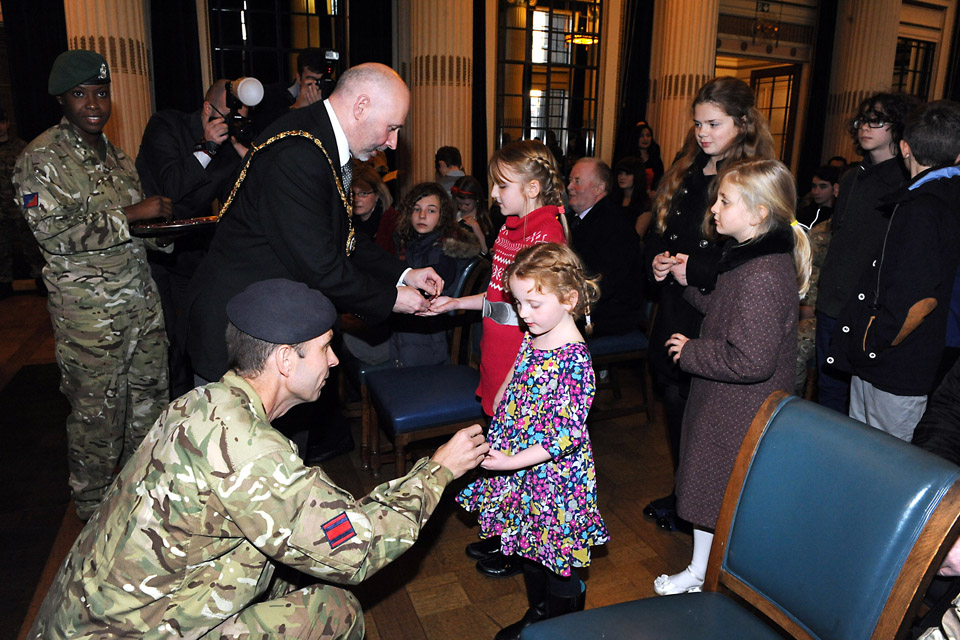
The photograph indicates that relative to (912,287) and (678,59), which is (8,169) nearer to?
(912,287)

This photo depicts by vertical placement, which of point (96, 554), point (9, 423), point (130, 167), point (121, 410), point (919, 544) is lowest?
point (9, 423)

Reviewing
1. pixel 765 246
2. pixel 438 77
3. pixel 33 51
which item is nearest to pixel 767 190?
pixel 765 246

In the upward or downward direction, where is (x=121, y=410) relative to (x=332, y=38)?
downward

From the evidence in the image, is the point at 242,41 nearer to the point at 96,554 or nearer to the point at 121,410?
the point at 121,410

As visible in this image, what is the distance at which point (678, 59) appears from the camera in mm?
7938

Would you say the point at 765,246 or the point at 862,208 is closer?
the point at 765,246

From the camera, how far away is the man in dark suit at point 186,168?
2932 mm

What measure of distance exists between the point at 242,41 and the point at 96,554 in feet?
21.7

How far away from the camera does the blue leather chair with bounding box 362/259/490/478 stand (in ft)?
8.83

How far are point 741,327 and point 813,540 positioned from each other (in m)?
0.71

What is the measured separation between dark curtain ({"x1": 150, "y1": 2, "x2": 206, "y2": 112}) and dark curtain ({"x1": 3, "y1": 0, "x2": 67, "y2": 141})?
766mm

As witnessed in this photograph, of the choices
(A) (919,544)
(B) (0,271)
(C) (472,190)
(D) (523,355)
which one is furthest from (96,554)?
(B) (0,271)

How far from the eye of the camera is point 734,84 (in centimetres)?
225

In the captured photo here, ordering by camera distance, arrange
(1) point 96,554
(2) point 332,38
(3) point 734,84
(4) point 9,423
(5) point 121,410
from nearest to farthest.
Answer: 1. (1) point 96,554
2. (3) point 734,84
3. (5) point 121,410
4. (4) point 9,423
5. (2) point 332,38
